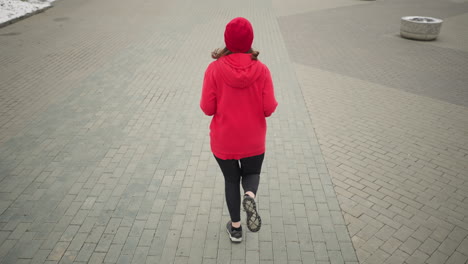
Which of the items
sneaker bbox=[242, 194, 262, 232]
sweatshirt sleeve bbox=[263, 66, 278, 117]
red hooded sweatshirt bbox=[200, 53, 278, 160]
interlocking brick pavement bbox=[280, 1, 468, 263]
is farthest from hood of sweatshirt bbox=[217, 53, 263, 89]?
interlocking brick pavement bbox=[280, 1, 468, 263]

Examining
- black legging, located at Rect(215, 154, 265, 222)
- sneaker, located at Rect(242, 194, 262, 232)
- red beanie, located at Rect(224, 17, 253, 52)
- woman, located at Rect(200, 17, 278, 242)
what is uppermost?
red beanie, located at Rect(224, 17, 253, 52)

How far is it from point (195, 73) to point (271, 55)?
2.50 metres

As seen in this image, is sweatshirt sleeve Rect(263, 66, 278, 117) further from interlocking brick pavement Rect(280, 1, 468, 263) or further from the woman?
interlocking brick pavement Rect(280, 1, 468, 263)

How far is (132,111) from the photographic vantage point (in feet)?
19.1

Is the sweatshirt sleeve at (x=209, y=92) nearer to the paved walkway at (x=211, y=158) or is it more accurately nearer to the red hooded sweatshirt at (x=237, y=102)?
the red hooded sweatshirt at (x=237, y=102)

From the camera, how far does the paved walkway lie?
3.20m

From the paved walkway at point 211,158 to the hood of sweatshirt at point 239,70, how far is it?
1.84m

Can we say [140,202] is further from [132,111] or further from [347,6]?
[347,6]

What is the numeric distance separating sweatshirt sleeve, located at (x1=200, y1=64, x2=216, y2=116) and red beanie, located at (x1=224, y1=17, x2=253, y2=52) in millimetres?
259

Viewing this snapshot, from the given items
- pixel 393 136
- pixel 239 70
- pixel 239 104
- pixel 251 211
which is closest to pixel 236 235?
pixel 251 211

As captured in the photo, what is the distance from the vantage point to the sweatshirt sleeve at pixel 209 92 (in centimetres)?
233

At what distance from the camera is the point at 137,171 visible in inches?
168

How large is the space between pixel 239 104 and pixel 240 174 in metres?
0.77

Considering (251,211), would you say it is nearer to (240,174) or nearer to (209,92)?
(240,174)
